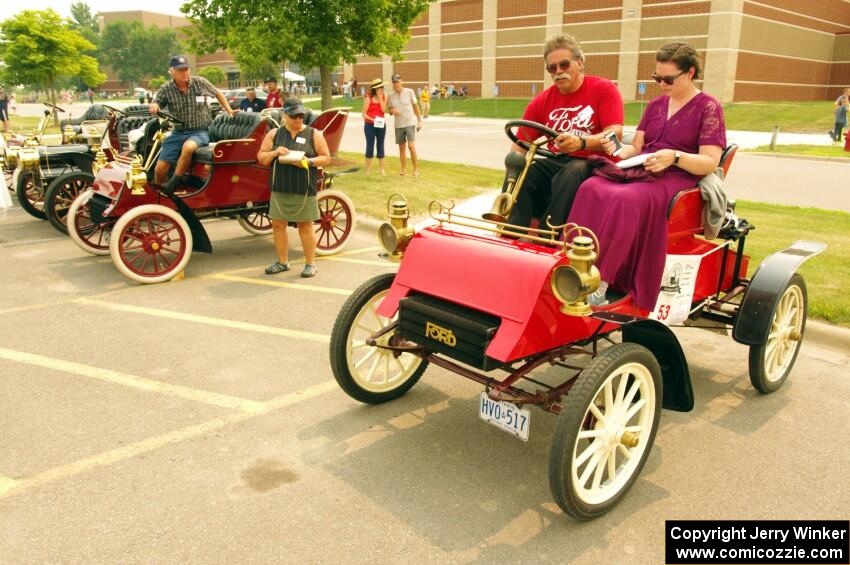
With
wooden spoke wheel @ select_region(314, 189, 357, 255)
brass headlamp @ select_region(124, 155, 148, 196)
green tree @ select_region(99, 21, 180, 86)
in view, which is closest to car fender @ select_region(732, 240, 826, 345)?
wooden spoke wheel @ select_region(314, 189, 357, 255)

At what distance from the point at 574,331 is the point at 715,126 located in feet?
5.08

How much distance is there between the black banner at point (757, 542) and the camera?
9.49ft

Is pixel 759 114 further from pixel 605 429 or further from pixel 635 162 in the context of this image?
pixel 605 429

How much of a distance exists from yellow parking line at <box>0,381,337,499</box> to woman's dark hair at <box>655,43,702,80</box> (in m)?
2.92

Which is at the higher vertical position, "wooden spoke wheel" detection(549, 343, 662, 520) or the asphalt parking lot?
"wooden spoke wheel" detection(549, 343, 662, 520)

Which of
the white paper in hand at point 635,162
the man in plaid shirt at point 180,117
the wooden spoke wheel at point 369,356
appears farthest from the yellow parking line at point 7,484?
the man in plaid shirt at point 180,117

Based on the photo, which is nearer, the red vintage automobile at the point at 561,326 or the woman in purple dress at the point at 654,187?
the red vintage automobile at the point at 561,326

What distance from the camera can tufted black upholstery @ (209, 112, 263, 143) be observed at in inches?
324

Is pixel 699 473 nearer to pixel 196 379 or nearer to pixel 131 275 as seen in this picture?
pixel 196 379

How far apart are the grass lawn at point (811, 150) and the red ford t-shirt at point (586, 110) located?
657 inches

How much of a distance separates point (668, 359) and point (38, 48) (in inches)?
1100

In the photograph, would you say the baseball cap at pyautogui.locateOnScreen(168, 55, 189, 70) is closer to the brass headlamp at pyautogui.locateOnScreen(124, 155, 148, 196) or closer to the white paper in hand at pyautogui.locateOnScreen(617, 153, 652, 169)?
the brass headlamp at pyautogui.locateOnScreen(124, 155, 148, 196)

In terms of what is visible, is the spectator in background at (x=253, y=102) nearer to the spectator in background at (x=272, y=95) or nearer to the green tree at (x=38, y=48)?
the spectator in background at (x=272, y=95)

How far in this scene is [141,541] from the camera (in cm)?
287
